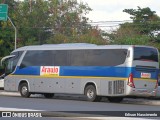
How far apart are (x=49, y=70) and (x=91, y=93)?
12.4ft

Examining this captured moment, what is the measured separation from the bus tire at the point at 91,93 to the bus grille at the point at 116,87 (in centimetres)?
113

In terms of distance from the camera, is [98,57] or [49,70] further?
[49,70]

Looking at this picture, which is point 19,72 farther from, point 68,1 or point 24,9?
point 68,1

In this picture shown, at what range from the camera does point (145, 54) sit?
1133 inches

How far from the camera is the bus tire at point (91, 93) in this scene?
29688mm

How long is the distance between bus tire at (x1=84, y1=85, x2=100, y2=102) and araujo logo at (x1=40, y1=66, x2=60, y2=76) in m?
2.73

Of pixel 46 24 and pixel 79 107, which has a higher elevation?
pixel 46 24

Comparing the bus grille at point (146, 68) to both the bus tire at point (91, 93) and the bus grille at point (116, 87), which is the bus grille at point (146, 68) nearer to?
the bus grille at point (116, 87)

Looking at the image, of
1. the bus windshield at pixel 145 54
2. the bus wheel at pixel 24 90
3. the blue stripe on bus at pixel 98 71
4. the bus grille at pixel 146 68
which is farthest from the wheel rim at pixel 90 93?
the bus wheel at pixel 24 90

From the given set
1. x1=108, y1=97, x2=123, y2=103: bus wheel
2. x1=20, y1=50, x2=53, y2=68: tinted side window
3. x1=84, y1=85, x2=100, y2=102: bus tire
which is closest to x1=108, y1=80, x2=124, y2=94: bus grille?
x1=84, y1=85, x2=100, y2=102: bus tire

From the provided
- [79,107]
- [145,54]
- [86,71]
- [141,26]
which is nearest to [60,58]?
[86,71]

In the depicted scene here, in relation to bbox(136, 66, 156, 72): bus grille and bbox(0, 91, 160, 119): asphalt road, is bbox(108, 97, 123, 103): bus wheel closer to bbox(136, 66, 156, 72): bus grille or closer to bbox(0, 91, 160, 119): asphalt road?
bbox(0, 91, 160, 119): asphalt road

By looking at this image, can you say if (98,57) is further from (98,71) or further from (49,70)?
(49,70)

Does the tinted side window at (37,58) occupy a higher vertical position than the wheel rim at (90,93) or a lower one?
higher
